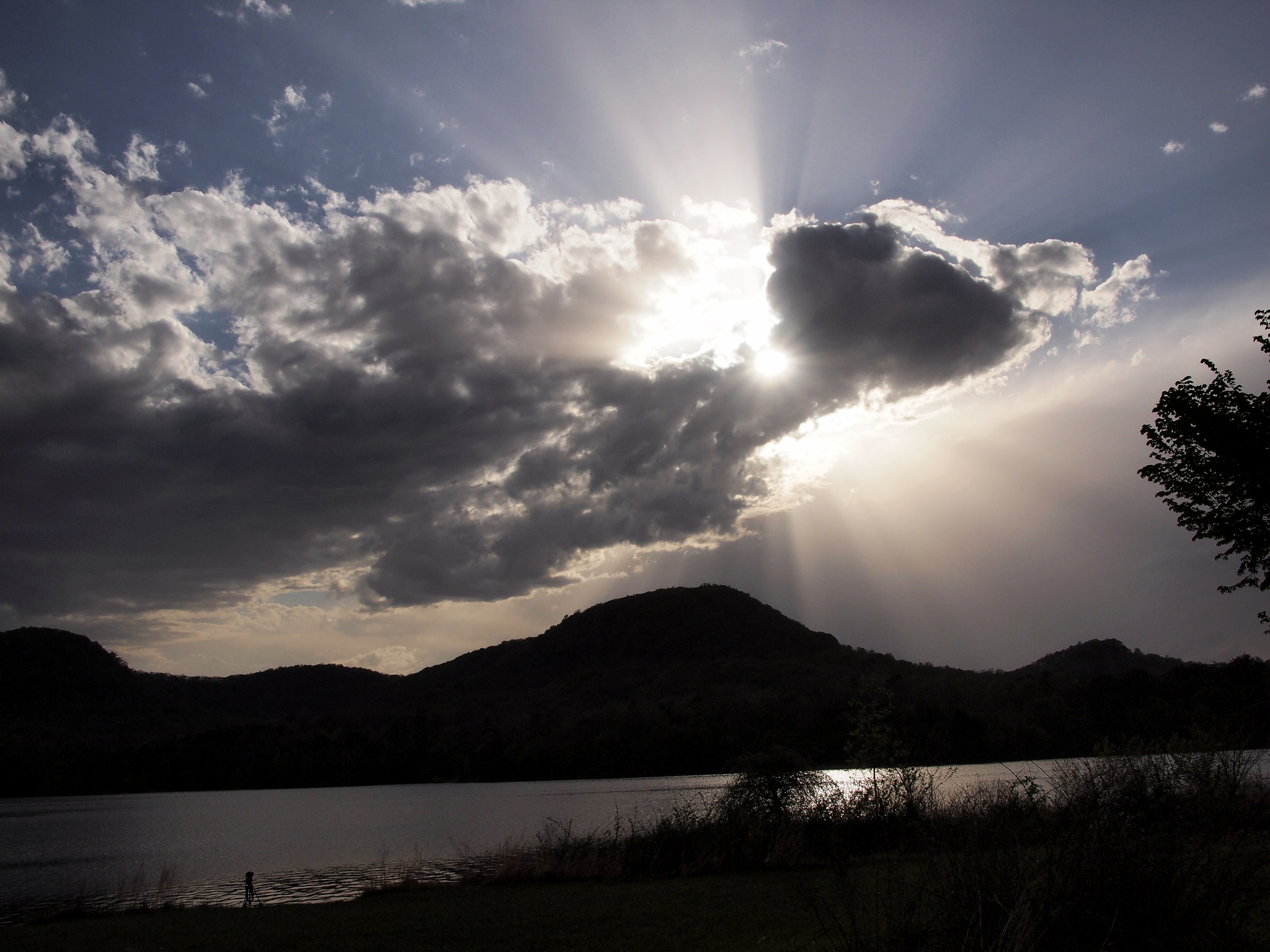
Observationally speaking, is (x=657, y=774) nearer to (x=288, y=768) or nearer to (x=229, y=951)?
(x=288, y=768)

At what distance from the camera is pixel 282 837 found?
221 ft

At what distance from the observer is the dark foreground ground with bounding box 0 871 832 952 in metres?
16.3

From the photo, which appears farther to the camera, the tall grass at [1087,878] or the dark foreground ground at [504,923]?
the dark foreground ground at [504,923]

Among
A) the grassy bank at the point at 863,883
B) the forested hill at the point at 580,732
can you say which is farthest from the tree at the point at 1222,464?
the forested hill at the point at 580,732

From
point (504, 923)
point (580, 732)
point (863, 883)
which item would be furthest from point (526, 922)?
point (580, 732)

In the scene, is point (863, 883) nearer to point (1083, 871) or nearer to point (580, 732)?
point (1083, 871)

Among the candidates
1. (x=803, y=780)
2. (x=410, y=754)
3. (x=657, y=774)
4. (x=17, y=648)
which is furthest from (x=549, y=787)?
(x=17, y=648)

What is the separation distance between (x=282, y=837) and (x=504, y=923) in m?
58.6

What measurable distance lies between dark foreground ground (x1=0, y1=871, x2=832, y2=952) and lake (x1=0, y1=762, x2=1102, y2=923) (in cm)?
625

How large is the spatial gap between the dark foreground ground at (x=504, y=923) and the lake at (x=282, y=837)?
20.5ft

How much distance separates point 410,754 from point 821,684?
3670 inches

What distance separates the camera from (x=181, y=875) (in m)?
46.3

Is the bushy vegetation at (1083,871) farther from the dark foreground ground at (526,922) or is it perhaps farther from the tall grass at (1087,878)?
the dark foreground ground at (526,922)

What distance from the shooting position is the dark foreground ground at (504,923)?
16.3m
